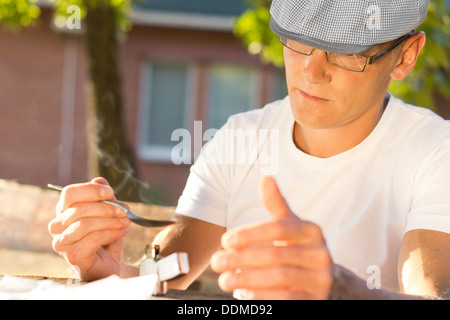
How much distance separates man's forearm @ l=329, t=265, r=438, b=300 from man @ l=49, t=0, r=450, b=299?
0.01 meters

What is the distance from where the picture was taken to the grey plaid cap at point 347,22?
158cm

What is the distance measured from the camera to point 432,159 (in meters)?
1.71

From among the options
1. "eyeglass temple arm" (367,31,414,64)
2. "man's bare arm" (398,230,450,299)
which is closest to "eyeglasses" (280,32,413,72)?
"eyeglass temple arm" (367,31,414,64)

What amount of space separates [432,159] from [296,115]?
354mm

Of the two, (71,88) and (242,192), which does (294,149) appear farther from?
(71,88)

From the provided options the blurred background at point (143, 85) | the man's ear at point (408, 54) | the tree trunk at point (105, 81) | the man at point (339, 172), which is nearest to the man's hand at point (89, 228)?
the man at point (339, 172)

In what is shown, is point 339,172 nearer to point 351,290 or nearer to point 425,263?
point 425,263

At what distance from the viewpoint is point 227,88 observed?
11.3 m

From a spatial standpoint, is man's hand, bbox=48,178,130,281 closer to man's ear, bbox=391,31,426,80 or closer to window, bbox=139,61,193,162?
→ man's ear, bbox=391,31,426,80

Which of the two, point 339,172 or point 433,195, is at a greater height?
point 339,172

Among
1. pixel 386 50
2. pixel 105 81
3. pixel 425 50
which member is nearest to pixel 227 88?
pixel 105 81

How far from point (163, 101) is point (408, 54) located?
965 cm

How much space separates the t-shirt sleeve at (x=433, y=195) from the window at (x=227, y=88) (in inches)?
376
